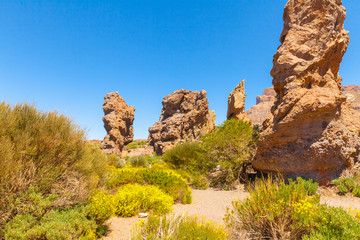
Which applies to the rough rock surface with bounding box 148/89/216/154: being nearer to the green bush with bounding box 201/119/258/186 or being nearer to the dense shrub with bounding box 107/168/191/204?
the green bush with bounding box 201/119/258/186

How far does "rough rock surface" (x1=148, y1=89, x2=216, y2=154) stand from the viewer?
27.6 m

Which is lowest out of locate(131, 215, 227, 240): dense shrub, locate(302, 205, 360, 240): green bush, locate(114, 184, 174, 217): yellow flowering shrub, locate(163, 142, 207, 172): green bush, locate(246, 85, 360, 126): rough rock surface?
locate(114, 184, 174, 217): yellow flowering shrub

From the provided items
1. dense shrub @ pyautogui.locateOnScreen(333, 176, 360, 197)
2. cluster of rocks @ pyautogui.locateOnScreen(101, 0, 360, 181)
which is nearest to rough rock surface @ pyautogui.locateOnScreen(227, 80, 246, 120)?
cluster of rocks @ pyautogui.locateOnScreen(101, 0, 360, 181)

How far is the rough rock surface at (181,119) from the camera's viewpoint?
27562mm

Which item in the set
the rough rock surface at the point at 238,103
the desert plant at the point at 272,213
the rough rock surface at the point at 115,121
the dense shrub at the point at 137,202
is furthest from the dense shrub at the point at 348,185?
the rough rock surface at the point at 115,121

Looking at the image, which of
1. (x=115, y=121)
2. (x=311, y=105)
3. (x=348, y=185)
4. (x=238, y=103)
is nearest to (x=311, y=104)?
(x=311, y=105)

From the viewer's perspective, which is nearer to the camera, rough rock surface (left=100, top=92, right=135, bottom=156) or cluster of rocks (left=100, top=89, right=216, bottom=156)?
rough rock surface (left=100, top=92, right=135, bottom=156)

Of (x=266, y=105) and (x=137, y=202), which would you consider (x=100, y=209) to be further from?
(x=266, y=105)

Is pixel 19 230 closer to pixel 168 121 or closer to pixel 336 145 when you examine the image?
pixel 336 145

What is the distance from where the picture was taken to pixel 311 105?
26.4 ft

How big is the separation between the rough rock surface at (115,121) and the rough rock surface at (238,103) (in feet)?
53.9

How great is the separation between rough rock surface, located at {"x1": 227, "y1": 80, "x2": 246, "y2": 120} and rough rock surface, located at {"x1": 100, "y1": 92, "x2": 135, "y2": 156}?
1642 centimetres

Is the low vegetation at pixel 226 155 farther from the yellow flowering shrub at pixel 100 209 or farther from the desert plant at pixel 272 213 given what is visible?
the yellow flowering shrub at pixel 100 209

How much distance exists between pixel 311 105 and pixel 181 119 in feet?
69.5
